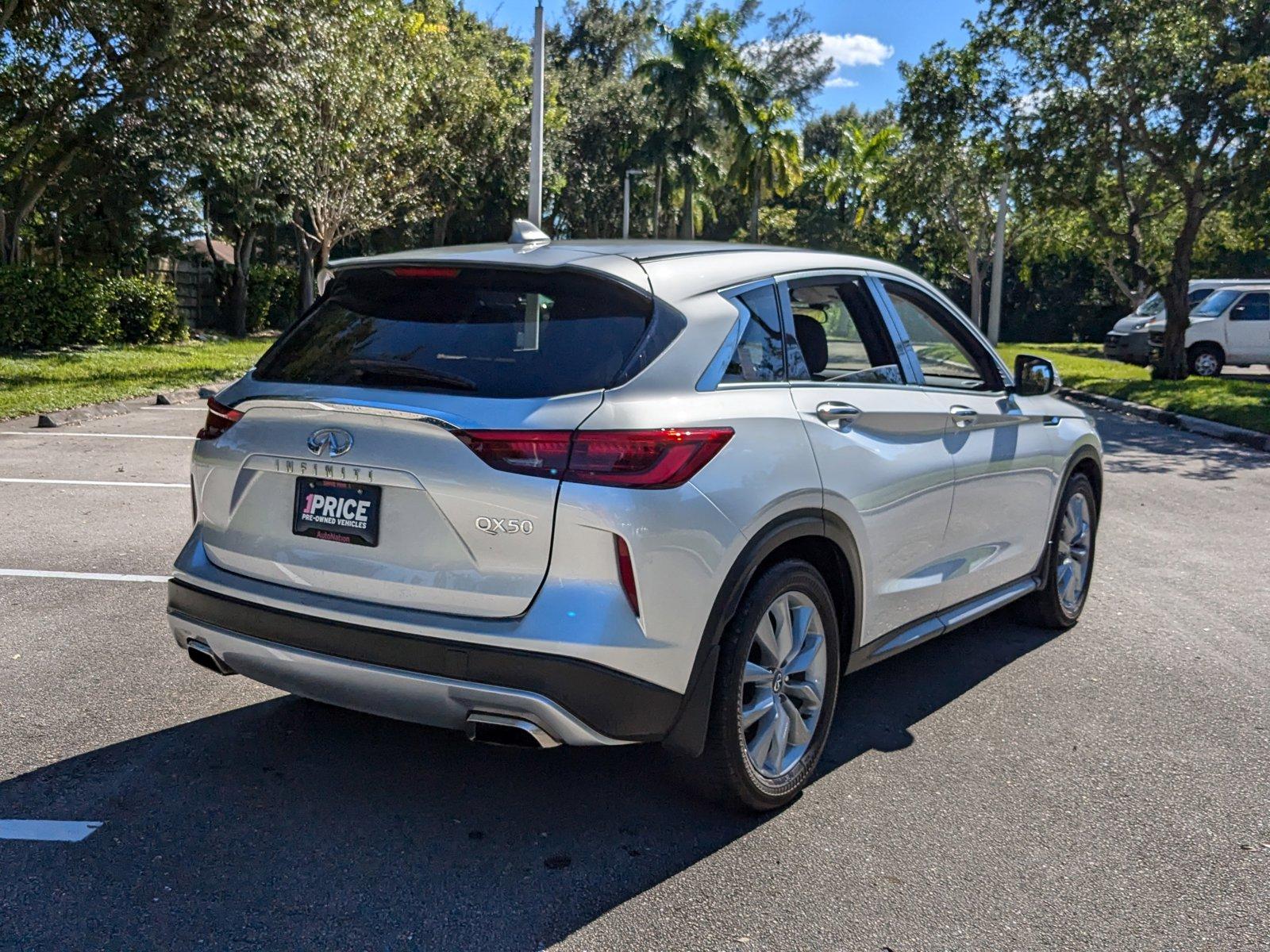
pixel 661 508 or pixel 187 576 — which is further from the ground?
pixel 661 508

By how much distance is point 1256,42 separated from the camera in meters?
18.6

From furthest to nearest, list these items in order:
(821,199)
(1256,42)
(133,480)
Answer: (821,199) < (1256,42) < (133,480)

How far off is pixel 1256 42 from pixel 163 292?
65.4 ft

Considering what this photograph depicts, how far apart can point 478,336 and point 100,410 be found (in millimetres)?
11836

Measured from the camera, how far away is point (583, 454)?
333 centimetres

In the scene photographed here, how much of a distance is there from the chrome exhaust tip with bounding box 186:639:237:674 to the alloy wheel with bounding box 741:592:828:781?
1.62 metres

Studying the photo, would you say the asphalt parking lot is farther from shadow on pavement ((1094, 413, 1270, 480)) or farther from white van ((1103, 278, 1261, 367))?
white van ((1103, 278, 1261, 367))

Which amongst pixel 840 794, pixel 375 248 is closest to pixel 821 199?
pixel 375 248

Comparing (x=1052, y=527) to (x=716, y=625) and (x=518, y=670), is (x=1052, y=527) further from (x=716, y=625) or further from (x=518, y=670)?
(x=518, y=670)

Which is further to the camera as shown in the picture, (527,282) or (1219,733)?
(1219,733)

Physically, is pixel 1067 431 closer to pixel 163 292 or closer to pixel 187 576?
pixel 187 576

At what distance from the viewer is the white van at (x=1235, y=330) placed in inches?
976

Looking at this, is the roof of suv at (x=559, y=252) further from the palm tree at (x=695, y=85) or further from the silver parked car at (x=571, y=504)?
the palm tree at (x=695, y=85)

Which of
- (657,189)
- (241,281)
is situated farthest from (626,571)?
(657,189)
